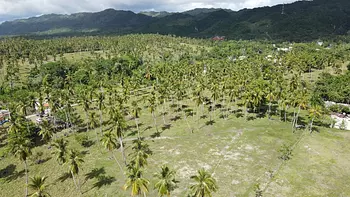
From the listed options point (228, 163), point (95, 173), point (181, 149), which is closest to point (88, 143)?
point (95, 173)

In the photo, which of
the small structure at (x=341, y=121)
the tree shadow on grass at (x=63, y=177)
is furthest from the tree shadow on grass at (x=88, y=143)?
the small structure at (x=341, y=121)

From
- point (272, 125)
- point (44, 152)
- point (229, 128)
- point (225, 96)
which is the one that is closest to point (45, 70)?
point (44, 152)

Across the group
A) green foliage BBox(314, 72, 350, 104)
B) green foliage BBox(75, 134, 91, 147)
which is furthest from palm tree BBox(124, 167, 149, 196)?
green foliage BBox(314, 72, 350, 104)

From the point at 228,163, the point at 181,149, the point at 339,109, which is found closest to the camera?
the point at 228,163

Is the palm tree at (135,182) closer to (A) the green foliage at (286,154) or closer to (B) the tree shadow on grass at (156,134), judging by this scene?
(A) the green foliage at (286,154)

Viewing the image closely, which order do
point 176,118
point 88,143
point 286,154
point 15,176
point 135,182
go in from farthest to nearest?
point 176,118, point 88,143, point 15,176, point 286,154, point 135,182

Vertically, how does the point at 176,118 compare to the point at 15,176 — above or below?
above

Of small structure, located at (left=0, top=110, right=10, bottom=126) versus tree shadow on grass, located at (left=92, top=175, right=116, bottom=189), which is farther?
small structure, located at (left=0, top=110, right=10, bottom=126)

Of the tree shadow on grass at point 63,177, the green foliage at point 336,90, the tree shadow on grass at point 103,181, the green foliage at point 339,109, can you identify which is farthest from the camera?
the green foliage at point 336,90

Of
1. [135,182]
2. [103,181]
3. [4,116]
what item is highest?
[135,182]

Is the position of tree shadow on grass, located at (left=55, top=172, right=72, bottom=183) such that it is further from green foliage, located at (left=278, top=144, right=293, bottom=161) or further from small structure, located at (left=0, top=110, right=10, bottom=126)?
green foliage, located at (left=278, top=144, right=293, bottom=161)

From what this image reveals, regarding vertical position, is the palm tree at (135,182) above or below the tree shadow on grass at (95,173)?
above

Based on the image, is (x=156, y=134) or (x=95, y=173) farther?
(x=156, y=134)

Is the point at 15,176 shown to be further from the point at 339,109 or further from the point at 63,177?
the point at 339,109
